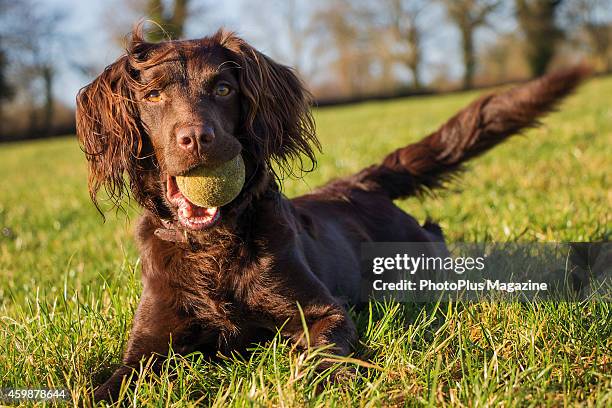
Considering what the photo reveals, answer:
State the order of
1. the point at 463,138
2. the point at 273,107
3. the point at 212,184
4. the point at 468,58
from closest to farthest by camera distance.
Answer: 1. the point at 212,184
2. the point at 273,107
3. the point at 463,138
4. the point at 468,58

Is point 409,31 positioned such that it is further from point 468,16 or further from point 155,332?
point 155,332

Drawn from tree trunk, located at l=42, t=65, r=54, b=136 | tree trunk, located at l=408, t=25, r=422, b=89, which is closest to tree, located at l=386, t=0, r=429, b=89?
tree trunk, located at l=408, t=25, r=422, b=89

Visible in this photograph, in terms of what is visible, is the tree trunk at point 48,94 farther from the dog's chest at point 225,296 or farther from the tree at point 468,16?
the dog's chest at point 225,296

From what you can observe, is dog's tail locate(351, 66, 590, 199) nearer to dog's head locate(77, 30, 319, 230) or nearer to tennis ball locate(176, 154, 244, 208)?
dog's head locate(77, 30, 319, 230)

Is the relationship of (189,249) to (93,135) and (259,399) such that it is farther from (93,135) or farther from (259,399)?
(259,399)

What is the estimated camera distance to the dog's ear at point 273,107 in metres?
2.82

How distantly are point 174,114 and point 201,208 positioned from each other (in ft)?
1.38

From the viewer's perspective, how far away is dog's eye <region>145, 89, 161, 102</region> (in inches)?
105

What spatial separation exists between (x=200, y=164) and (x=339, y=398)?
3.30 feet

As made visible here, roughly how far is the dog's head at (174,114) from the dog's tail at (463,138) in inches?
55.9

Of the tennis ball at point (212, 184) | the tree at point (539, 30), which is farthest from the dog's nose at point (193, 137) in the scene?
the tree at point (539, 30)

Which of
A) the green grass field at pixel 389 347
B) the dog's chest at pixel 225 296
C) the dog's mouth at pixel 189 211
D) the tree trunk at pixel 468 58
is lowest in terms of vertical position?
the tree trunk at pixel 468 58

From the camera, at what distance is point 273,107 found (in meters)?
2.94

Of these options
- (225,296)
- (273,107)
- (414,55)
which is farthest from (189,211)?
(414,55)
